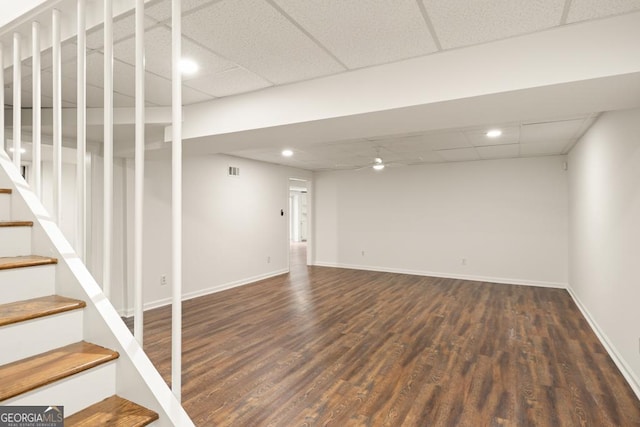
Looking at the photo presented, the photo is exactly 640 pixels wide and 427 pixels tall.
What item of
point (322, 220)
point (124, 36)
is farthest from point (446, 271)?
point (124, 36)

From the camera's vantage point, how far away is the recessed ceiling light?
101 inches

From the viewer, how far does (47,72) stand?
9.52ft

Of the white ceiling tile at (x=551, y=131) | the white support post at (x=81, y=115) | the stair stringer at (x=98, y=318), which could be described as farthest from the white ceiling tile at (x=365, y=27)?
the white ceiling tile at (x=551, y=131)

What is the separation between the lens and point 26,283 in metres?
1.43

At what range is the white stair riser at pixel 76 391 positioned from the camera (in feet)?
3.49

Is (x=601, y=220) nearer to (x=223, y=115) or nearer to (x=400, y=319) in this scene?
(x=400, y=319)

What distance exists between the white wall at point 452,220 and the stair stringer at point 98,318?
703cm

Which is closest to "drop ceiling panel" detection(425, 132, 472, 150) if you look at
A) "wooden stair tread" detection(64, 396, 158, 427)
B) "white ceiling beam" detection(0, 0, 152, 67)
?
"white ceiling beam" detection(0, 0, 152, 67)

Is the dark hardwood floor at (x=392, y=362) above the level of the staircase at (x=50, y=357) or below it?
below

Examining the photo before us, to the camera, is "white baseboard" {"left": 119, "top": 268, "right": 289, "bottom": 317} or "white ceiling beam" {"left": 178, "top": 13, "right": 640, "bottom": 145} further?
"white baseboard" {"left": 119, "top": 268, "right": 289, "bottom": 317}

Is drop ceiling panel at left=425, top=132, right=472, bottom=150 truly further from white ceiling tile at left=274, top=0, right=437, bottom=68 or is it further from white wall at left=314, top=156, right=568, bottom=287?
white ceiling tile at left=274, top=0, right=437, bottom=68

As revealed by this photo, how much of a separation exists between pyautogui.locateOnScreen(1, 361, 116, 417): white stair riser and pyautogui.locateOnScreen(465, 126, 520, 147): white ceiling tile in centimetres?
477

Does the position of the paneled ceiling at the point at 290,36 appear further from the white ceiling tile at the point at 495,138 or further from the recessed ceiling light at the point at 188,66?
the white ceiling tile at the point at 495,138

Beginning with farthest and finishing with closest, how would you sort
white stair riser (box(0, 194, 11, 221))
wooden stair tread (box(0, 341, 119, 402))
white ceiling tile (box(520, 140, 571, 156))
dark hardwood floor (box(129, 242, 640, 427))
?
1. white ceiling tile (box(520, 140, 571, 156))
2. dark hardwood floor (box(129, 242, 640, 427))
3. white stair riser (box(0, 194, 11, 221))
4. wooden stair tread (box(0, 341, 119, 402))
